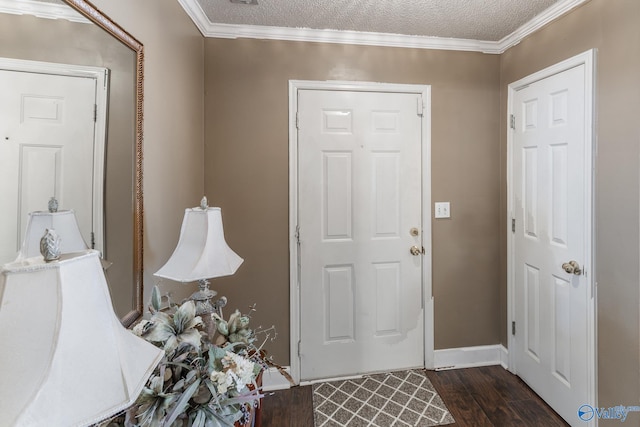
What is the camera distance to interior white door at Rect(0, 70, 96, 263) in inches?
27.6

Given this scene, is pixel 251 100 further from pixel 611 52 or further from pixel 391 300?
pixel 611 52

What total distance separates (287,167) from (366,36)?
3.43ft

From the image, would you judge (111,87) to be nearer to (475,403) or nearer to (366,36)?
(366,36)

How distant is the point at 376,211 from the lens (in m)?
2.32

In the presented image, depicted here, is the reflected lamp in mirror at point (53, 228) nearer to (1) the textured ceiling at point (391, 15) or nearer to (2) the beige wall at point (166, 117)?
(2) the beige wall at point (166, 117)

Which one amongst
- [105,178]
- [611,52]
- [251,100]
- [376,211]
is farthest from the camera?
[376,211]

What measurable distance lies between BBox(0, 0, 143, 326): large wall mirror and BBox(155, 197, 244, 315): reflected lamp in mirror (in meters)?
0.17

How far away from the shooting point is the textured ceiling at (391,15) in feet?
6.11

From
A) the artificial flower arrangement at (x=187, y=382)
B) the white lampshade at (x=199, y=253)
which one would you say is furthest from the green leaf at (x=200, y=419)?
the white lampshade at (x=199, y=253)

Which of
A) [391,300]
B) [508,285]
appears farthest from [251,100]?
[508,285]

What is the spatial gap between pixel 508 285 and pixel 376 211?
1.13 m

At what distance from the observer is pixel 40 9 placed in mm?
765

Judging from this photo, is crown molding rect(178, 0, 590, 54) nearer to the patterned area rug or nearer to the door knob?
the door knob

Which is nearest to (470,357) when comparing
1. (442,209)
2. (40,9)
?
(442,209)
